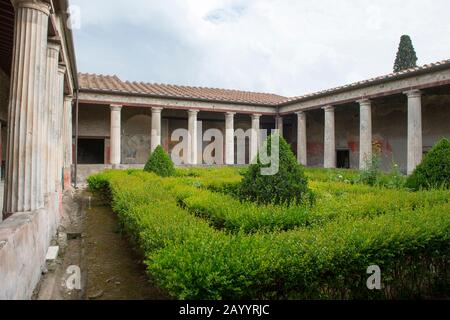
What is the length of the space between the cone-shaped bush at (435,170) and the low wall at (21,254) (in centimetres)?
715

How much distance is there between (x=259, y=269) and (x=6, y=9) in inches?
230

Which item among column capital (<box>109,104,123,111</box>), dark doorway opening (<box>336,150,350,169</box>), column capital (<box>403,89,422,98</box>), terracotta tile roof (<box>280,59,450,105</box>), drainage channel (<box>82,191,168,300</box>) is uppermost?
terracotta tile roof (<box>280,59,450,105</box>)

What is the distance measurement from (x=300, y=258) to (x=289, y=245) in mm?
236

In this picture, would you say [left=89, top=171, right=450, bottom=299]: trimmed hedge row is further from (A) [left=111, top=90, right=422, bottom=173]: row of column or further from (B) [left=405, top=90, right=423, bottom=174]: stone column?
(B) [left=405, top=90, right=423, bottom=174]: stone column

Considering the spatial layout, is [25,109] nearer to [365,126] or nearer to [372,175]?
[372,175]

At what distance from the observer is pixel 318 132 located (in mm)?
20828

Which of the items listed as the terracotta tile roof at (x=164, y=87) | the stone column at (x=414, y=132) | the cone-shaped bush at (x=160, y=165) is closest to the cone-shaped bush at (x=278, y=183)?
the cone-shaped bush at (x=160, y=165)

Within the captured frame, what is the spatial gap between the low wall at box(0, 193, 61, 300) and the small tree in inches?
969

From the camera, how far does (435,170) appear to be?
7.59m

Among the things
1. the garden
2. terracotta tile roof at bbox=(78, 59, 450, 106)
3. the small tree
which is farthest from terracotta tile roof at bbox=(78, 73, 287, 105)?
the garden

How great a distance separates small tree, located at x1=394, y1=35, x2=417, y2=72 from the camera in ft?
76.8

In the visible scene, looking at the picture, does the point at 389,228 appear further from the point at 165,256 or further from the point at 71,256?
the point at 71,256

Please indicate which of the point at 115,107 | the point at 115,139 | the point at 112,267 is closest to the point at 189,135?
the point at 115,139

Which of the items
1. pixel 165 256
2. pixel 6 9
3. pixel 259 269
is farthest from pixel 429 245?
pixel 6 9
